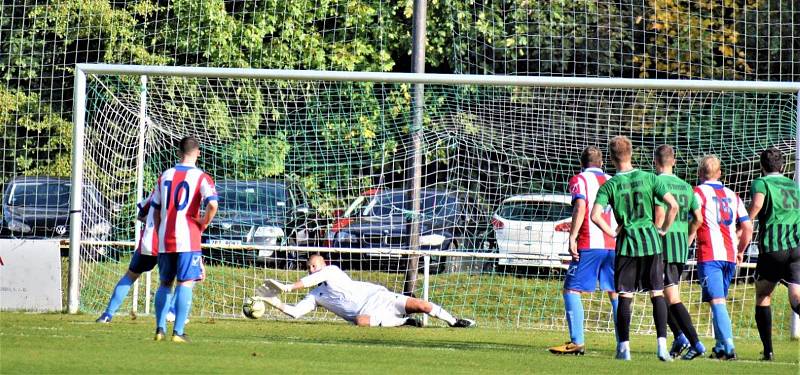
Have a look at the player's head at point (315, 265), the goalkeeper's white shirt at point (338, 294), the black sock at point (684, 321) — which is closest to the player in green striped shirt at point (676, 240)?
the black sock at point (684, 321)

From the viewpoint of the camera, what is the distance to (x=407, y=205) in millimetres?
16672

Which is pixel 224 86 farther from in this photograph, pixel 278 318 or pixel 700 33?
pixel 700 33

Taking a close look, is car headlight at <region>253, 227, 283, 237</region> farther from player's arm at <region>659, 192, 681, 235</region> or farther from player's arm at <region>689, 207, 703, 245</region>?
Answer: player's arm at <region>659, 192, 681, 235</region>

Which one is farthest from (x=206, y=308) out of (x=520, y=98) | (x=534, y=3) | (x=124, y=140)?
(x=534, y=3)

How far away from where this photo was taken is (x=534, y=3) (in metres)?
20.3

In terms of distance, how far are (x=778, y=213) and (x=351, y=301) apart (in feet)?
16.8

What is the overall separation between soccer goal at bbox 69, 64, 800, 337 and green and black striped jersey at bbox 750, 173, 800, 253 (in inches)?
179

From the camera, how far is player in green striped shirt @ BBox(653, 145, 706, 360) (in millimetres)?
10969

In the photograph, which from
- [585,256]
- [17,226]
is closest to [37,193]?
[17,226]

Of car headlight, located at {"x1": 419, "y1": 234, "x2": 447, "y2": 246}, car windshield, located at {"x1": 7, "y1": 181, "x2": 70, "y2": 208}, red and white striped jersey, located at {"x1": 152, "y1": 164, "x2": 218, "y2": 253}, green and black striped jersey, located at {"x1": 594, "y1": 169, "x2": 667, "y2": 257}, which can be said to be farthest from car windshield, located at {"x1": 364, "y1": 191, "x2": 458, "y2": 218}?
→ green and black striped jersey, located at {"x1": 594, "y1": 169, "x2": 667, "y2": 257}

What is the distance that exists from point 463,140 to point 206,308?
3909 millimetres

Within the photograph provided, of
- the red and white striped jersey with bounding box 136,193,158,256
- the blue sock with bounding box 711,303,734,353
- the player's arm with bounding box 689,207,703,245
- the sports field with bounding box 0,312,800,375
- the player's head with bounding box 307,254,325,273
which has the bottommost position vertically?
the sports field with bounding box 0,312,800,375

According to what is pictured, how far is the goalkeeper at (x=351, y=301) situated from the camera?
14.6 metres

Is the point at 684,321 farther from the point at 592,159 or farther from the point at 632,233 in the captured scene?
the point at 592,159
